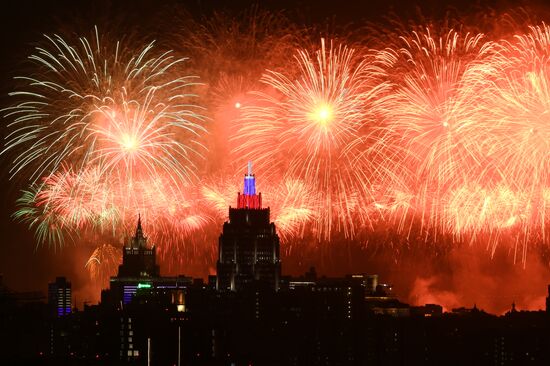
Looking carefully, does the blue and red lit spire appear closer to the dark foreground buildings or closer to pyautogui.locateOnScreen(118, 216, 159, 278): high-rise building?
the dark foreground buildings

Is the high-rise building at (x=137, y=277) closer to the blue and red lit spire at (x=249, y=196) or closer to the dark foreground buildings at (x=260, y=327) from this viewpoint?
the dark foreground buildings at (x=260, y=327)

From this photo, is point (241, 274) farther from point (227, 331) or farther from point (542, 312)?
point (542, 312)

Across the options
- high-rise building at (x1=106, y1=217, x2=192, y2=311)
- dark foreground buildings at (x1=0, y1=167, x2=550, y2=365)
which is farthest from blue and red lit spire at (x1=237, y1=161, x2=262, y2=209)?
high-rise building at (x1=106, y1=217, x2=192, y2=311)

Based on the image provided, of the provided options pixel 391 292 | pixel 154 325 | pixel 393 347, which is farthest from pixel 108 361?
pixel 391 292

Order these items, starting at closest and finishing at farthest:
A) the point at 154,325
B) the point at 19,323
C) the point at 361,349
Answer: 1. the point at 361,349
2. the point at 154,325
3. the point at 19,323

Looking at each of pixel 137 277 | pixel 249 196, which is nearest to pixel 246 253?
pixel 249 196

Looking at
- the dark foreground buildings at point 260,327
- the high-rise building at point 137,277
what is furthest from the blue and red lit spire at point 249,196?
the high-rise building at point 137,277
